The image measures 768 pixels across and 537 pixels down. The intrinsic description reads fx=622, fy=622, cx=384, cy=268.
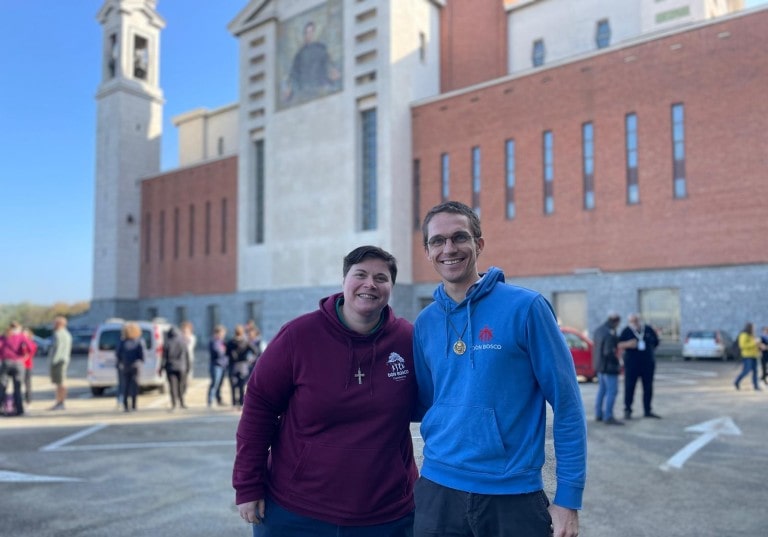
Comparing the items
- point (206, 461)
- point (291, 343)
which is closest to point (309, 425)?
point (291, 343)

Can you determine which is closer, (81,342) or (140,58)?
(81,342)

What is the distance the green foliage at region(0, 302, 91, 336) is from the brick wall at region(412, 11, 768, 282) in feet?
114

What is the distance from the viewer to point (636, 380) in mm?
10500

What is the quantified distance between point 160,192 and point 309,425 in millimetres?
48831

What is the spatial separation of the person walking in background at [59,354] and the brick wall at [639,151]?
75.9 feet

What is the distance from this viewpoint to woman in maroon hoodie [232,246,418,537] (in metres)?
2.62

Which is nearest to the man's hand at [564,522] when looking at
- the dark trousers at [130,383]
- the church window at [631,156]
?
the dark trousers at [130,383]

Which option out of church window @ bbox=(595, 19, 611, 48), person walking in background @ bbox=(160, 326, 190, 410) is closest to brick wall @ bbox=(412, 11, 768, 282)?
church window @ bbox=(595, 19, 611, 48)

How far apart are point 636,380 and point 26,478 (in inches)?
353

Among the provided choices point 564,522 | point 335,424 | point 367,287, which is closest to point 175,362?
point 335,424

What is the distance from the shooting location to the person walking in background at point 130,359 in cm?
1189

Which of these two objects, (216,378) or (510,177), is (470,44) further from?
(216,378)

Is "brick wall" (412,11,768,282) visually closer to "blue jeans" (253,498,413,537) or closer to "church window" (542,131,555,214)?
"church window" (542,131,555,214)

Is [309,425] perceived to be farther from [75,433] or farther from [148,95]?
[148,95]
